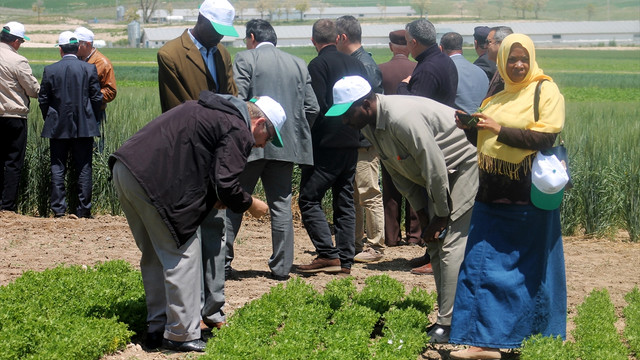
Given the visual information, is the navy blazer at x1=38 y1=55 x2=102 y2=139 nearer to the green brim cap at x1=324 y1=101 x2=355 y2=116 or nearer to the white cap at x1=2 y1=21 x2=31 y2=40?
the white cap at x1=2 y1=21 x2=31 y2=40

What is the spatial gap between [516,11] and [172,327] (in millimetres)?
199570

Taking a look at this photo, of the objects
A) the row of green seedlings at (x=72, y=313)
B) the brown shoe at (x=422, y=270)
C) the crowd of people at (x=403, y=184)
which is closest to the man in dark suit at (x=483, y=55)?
the brown shoe at (x=422, y=270)

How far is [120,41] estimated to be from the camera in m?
94.6

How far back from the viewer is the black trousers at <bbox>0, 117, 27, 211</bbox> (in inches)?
404

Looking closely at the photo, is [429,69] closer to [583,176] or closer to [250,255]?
[250,255]

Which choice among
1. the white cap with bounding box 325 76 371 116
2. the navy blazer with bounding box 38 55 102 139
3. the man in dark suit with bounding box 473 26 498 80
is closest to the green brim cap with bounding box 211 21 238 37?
the white cap with bounding box 325 76 371 116

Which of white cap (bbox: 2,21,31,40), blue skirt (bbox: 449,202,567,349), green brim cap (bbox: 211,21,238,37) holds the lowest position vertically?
blue skirt (bbox: 449,202,567,349)

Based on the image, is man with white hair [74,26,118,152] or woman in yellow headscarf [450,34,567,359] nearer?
woman in yellow headscarf [450,34,567,359]

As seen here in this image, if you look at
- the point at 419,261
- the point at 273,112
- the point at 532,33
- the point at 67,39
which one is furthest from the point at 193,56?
the point at 532,33

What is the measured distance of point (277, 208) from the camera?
7.49m

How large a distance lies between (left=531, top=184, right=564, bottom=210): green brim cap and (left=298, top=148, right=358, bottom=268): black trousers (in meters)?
2.94

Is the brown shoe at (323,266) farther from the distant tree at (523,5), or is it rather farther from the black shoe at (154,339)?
the distant tree at (523,5)

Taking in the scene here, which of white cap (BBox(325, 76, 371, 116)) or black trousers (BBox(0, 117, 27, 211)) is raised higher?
white cap (BBox(325, 76, 371, 116))

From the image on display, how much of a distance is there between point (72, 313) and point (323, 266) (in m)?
2.62
